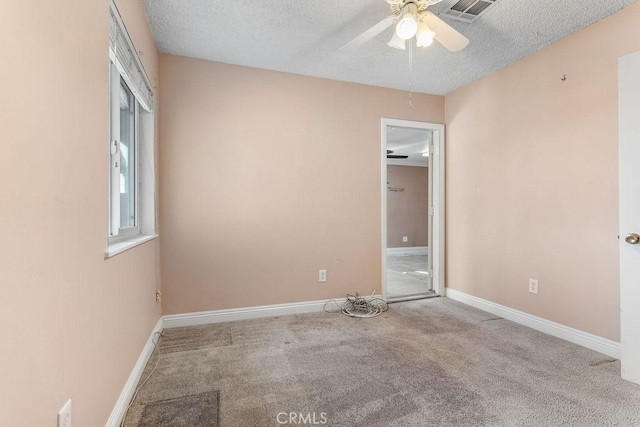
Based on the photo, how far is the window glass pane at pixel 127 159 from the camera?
2.00 metres

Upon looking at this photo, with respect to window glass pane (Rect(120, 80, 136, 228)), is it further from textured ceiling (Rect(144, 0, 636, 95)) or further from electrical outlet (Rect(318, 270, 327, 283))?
electrical outlet (Rect(318, 270, 327, 283))

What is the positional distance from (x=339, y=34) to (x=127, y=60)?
57.4 inches

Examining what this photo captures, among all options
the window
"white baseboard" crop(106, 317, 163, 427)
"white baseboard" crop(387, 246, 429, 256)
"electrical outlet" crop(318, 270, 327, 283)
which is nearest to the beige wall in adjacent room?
"electrical outlet" crop(318, 270, 327, 283)

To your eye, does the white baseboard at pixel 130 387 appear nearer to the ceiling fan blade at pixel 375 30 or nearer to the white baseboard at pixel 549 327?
the ceiling fan blade at pixel 375 30

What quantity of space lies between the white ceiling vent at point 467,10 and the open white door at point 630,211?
2.88 feet

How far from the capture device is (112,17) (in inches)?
58.7

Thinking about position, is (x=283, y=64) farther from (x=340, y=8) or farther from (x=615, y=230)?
(x=615, y=230)

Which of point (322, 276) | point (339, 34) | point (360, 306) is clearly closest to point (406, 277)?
point (360, 306)

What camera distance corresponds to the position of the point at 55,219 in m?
0.93

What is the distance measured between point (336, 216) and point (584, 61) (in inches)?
90.9

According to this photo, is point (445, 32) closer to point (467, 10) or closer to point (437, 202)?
point (467, 10)

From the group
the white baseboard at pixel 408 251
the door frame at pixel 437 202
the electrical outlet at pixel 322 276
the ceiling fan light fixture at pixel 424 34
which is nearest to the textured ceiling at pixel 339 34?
the ceiling fan light fixture at pixel 424 34

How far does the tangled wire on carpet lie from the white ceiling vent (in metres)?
2.52

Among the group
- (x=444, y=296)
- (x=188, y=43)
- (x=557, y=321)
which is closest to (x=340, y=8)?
(x=188, y=43)
